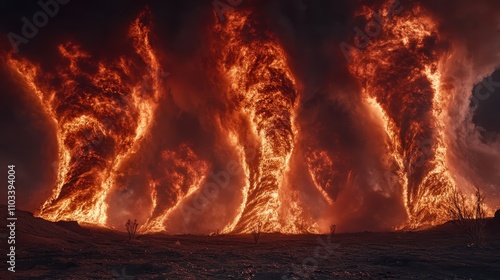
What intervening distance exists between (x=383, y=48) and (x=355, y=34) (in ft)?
8.82

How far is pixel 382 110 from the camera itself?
3038cm

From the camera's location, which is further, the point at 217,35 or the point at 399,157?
the point at 217,35

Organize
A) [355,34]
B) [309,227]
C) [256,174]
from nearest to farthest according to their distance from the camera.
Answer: [309,227]
[256,174]
[355,34]

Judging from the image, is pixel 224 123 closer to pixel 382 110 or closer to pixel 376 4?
pixel 382 110

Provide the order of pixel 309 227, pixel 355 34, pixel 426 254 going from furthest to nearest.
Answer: pixel 355 34, pixel 309 227, pixel 426 254

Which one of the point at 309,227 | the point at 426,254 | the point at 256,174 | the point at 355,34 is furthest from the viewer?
the point at 355,34

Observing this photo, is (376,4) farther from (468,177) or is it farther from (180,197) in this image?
(180,197)

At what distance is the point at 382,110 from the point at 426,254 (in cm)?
2027

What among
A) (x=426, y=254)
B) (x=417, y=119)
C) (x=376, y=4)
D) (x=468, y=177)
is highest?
(x=376, y=4)

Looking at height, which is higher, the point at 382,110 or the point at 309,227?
the point at 382,110

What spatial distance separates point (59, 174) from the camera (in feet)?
91.9

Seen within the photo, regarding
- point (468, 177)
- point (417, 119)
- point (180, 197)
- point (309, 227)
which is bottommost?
point (309, 227)

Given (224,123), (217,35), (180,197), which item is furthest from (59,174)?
(217,35)

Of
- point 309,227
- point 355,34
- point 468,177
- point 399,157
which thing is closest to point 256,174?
point 309,227
